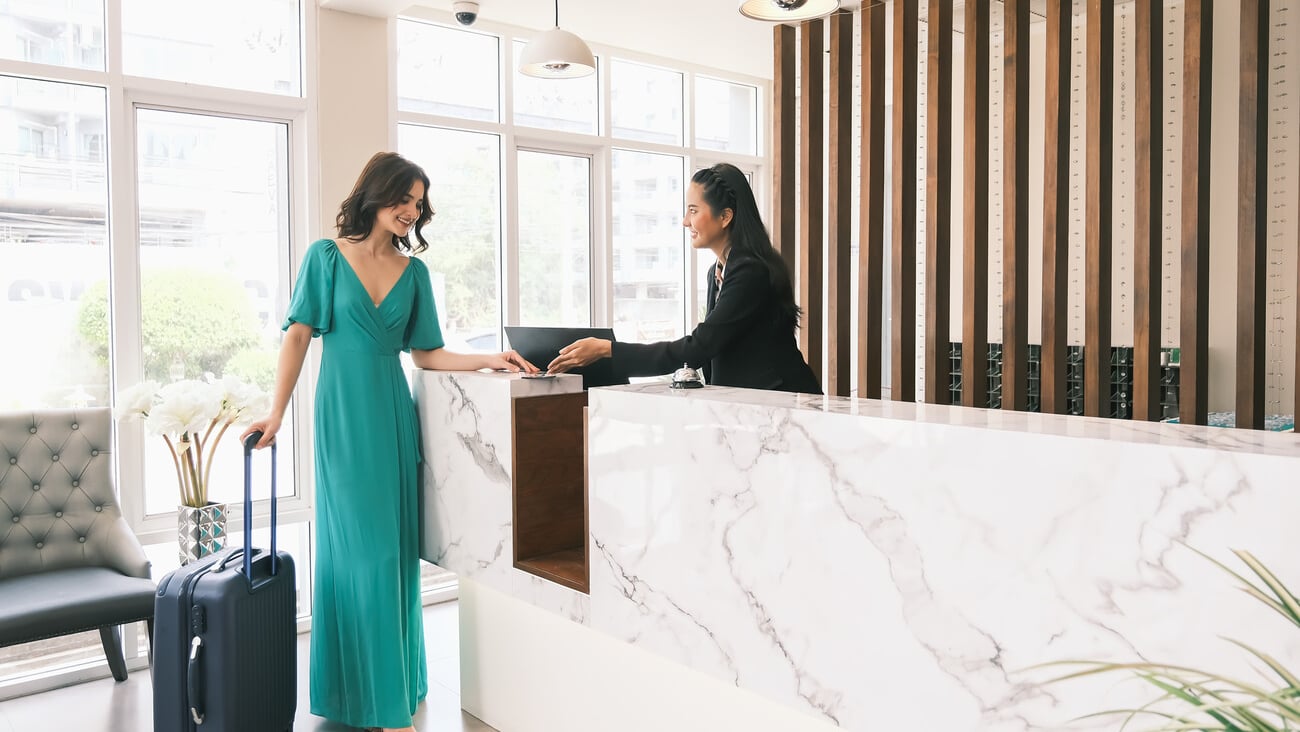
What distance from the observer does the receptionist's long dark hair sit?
8.34ft

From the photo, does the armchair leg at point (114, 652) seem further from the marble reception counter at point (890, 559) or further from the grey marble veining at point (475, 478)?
the marble reception counter at point (890, 559)

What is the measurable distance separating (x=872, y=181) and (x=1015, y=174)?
0.54 metres

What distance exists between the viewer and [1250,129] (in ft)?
9.12

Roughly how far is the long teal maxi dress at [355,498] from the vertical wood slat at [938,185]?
1748 millimetres

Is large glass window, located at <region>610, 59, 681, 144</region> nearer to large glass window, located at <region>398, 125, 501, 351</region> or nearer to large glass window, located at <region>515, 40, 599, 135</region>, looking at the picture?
large glass window, located at <region>515, 40, 599, 135</region>

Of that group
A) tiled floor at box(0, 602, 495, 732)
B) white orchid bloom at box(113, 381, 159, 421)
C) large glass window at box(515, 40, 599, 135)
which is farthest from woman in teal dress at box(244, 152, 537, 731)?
large glass window at box(515, 40, 599, 135)

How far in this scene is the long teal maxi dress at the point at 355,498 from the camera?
2840 millimetres

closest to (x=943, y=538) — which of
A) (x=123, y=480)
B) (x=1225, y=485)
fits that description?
(x=1225, y=485)

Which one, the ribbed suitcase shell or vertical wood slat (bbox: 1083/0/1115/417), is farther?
vertical wood slat (bbox: 1083/0/1115/417)

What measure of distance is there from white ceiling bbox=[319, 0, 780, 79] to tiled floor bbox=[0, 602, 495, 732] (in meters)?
2.68

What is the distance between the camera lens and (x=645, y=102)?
5508 millimetres

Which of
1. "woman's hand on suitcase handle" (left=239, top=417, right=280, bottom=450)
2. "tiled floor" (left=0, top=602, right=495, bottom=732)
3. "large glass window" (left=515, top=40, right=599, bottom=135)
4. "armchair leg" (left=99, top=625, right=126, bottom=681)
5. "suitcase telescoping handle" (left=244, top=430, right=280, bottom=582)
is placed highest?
"large glass window" (left=515, top=40, right=599, bottom=135)

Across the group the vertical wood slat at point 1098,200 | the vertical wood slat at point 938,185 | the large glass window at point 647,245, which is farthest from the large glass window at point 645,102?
the vertical wood slat at point 1098,200

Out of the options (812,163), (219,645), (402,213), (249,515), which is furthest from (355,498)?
(812,163)
